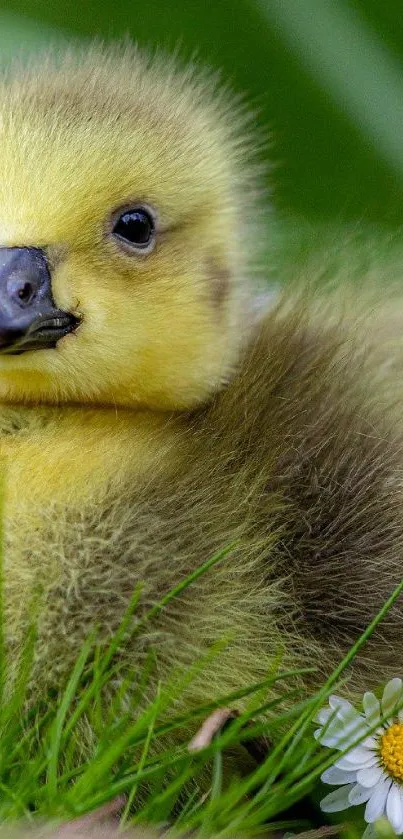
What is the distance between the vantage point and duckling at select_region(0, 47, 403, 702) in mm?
1041

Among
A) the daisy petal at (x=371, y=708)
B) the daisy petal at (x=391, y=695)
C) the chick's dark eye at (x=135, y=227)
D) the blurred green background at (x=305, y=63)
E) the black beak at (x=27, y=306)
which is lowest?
the daisy petal at (x=371, y=708)

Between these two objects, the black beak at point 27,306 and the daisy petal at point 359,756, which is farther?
the black beak at point 27,306

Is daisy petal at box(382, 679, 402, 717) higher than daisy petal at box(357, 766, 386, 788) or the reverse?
higher

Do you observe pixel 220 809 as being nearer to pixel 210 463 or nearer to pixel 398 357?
pixel 210 463

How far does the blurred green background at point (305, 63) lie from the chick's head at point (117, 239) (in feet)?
1.97

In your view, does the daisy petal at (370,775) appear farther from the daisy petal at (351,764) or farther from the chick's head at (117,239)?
the chick's head at (117,239)

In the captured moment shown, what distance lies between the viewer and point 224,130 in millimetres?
1362

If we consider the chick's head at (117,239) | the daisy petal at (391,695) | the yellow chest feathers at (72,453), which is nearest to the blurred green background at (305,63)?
the chick's head at (117,239)

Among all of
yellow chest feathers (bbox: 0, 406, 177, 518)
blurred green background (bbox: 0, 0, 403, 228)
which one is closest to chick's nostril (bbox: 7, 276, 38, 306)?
yellow chest feathers (bbox: 0, 406, 177, 518)

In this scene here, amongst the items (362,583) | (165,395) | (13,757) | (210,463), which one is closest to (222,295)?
(165,395)

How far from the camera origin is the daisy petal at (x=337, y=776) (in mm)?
983

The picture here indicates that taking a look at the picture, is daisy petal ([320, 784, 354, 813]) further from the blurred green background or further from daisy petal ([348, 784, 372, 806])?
the blurred green background

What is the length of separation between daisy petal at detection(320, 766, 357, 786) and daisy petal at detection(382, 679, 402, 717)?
2.1 inches

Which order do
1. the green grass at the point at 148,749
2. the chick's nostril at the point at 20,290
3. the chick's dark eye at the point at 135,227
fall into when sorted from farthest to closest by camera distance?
the chick's dark eye at the point at 135,227, the chick's nostril at the point at 20,290, the green grass at the point at 148,749
